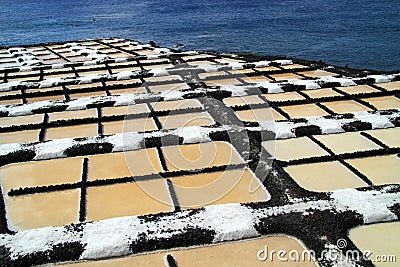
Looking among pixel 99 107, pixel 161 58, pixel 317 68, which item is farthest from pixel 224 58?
pixel 99 107

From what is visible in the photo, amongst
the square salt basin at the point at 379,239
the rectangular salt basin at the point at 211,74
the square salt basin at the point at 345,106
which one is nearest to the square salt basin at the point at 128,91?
the rectangular salt basin at the point at 211,74

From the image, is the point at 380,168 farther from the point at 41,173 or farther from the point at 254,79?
the point at 254,79

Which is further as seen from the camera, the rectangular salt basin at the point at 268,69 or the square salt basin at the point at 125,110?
the rectangular salt basin at the point at 268,69

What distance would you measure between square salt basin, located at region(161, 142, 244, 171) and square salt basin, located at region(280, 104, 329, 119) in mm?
873

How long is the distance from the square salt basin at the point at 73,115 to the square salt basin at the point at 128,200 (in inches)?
51.1

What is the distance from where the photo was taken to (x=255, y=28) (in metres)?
28.2

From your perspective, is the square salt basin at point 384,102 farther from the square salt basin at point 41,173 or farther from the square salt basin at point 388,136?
the square salt basin at point 41,173

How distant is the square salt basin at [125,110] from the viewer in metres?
3.75

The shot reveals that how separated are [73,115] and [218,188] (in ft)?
5.84

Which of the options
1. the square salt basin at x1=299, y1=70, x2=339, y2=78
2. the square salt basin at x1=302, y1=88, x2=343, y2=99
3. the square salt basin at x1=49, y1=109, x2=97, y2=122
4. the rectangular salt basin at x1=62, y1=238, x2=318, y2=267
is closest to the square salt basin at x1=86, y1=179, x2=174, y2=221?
the rectangular salt basin at x1=62, y1=238, x2=318, y2=267

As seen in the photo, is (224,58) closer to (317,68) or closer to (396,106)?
(317,68)

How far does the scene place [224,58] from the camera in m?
6.40

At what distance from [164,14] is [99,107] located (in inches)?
1393

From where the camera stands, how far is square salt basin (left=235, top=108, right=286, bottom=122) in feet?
11.5
